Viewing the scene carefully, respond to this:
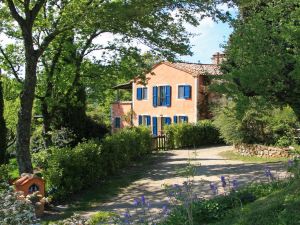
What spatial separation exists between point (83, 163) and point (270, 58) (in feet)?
27.8

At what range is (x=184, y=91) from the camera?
35250 mm

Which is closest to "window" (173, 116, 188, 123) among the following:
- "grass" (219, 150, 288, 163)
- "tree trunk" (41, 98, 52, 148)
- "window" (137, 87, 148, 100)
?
"window" (137, 87, 148, 100)

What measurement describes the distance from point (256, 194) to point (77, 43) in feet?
46.8

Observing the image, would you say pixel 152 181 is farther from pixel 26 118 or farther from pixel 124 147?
pixel 26 118

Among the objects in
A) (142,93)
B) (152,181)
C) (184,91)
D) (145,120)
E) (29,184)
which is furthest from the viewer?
(142,93)

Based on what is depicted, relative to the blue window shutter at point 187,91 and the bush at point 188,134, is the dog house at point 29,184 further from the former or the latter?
the blue window shutter at point 187,91

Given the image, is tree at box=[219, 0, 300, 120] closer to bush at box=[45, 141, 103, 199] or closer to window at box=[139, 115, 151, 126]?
bush at box=[45, 141, 103, 199]

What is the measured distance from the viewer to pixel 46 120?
2128 centimetres

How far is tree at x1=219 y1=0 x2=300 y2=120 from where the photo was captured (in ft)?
24.5

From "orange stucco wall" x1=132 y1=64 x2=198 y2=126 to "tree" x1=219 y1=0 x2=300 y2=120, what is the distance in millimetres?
24620

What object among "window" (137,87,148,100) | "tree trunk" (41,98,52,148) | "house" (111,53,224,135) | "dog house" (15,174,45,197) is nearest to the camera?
"dog house" (15,174,45,197)

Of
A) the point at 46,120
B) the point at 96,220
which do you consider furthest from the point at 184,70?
the point at 96,220

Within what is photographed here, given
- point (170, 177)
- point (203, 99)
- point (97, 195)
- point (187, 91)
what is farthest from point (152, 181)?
point (187, 91)

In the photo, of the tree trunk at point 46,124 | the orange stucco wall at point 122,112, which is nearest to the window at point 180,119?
the orange stucco wall at point 122,112
